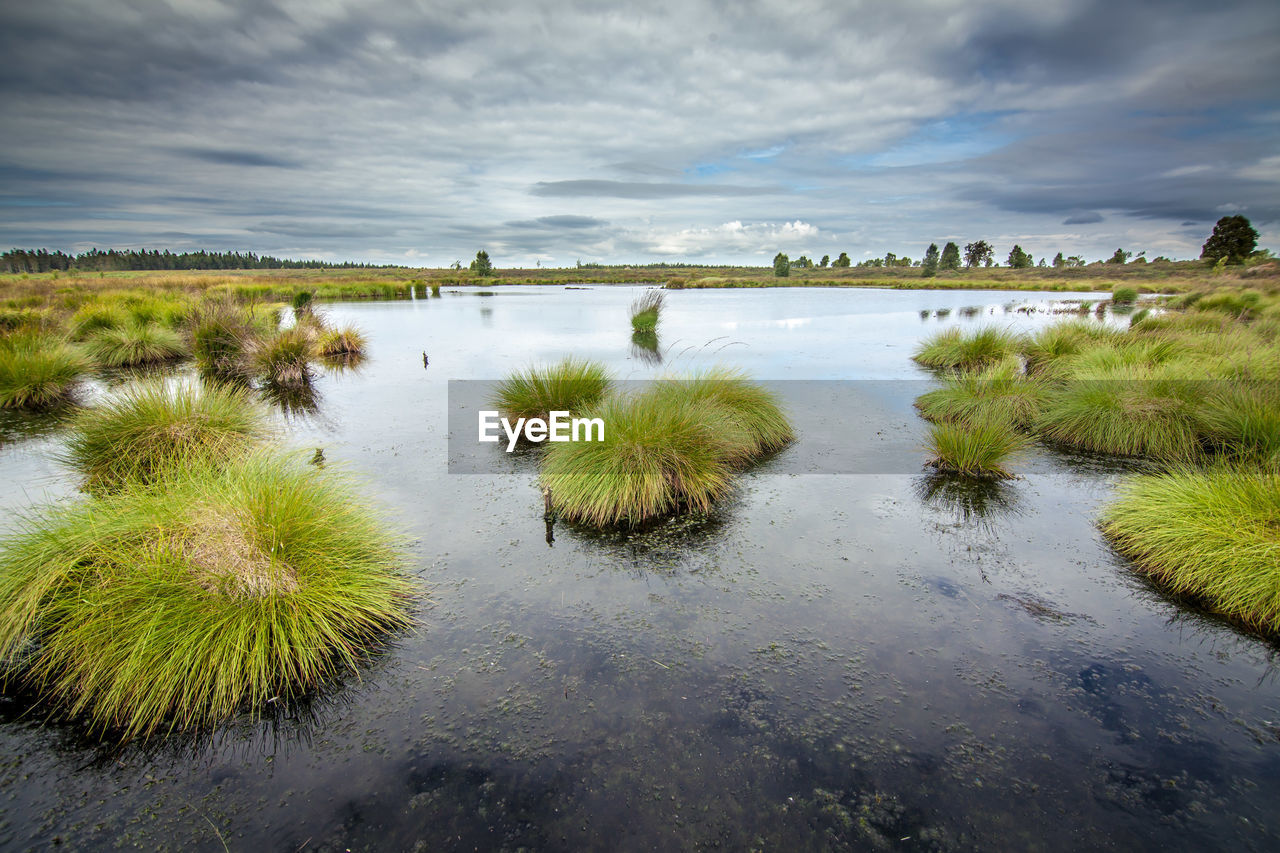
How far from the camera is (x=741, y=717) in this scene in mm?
3357

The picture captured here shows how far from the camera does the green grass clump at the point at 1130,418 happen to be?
8.00 m

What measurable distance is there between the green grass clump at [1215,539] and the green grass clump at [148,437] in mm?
8961

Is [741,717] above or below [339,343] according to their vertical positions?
below

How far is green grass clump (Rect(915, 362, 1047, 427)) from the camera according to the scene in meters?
9.46

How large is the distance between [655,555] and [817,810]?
2797mm

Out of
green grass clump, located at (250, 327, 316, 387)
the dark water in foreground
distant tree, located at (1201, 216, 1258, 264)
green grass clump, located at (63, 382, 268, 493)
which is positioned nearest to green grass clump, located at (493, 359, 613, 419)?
the dark water in foreground

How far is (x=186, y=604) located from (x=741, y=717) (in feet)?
11.6

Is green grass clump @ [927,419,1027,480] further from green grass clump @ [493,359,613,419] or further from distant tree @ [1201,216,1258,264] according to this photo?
distant tree @ [1201,216,1258,264]

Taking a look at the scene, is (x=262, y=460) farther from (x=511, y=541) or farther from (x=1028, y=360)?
(x=1028, y=360)

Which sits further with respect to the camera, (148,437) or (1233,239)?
(1233,239)

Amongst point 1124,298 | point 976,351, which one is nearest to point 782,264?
point 1124,298

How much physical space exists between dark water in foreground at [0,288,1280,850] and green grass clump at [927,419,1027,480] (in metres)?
1.39

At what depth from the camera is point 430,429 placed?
9.48 metres

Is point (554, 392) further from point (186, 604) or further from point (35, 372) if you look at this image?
point (35, 372)
